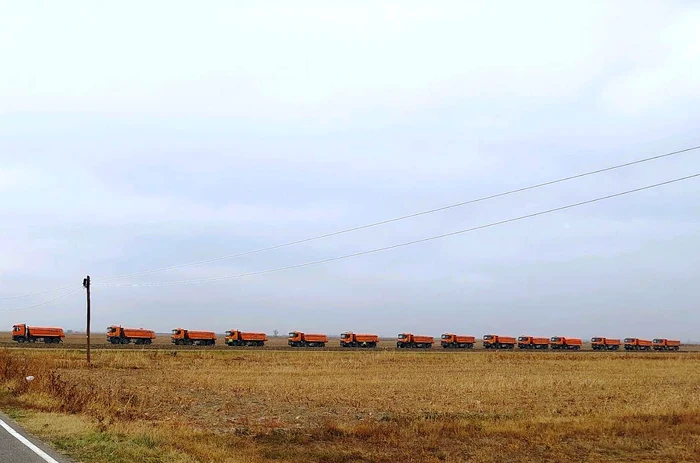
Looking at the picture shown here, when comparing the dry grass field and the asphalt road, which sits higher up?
the asphalt road

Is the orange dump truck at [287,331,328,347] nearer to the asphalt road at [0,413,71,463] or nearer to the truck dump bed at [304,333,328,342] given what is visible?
the truck dump bed at [304,333,328,342]

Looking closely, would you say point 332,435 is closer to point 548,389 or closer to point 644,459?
point 644,459

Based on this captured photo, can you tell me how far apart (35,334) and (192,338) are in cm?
2066

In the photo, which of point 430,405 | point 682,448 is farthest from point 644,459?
point 430,405

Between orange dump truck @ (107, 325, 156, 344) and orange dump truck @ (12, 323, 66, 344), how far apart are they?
6.71m

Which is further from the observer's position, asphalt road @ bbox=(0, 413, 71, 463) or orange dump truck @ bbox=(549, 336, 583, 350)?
orange dump truck @ bbox=(549, 336, 583, 350)

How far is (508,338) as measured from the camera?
4596 inches

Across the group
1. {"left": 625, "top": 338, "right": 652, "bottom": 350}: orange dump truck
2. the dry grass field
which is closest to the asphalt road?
the dry grass field

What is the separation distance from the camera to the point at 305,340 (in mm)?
103188

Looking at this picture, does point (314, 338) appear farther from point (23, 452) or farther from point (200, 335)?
point (23, 452)

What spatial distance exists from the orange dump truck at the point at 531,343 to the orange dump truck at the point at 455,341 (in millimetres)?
9358

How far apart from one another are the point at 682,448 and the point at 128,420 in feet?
49.2

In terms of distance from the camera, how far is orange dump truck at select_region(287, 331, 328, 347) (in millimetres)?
103000

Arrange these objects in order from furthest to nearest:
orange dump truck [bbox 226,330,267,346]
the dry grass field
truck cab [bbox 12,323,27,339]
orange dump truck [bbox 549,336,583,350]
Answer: orange dump truck [bbox 549,336,583,350], orange dump truck [bbox 226,330,267,346], truck cab [bbox 12,323,27,339], the dry grass field
